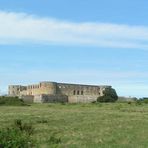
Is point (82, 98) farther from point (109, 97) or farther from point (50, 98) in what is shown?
point (109, 97)

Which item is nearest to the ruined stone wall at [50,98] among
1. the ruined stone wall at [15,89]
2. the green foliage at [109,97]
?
the green foliage at [109,97]

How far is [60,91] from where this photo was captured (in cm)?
13275

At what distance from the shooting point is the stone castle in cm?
12209

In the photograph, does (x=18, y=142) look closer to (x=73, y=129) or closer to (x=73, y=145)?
(x=73, y=145)

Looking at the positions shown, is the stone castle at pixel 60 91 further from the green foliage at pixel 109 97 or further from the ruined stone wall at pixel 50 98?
the green foliage at pixel 109 97

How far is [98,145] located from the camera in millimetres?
16781

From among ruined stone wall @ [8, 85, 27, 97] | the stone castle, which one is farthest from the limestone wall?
ruined stone wall @ [8, 85, 27, 97]

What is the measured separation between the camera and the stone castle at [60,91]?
122 m

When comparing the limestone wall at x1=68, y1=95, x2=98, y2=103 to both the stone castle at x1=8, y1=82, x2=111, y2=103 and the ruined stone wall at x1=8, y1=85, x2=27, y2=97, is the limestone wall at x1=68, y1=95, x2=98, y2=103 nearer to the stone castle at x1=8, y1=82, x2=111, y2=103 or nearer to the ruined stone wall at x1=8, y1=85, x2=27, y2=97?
the stone castle at x1=8, y1=82, x2=111, y2=103

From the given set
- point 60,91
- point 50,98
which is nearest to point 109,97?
point 50,98

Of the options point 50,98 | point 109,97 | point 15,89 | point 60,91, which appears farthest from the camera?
point 15,89

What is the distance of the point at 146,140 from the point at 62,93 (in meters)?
112

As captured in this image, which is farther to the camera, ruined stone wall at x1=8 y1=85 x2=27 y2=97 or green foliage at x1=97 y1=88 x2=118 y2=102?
ruined stone wall at x1=8 y1=85 x2=27 y2=97

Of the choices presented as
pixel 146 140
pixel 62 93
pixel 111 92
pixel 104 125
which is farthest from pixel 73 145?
pixel 62 93
